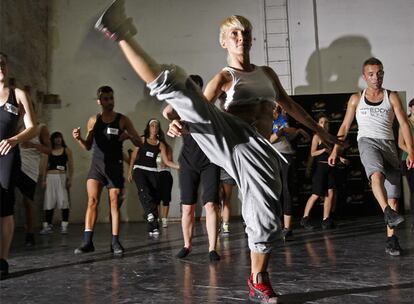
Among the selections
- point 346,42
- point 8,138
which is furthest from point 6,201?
point 346,42

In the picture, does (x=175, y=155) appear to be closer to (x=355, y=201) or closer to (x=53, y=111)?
(x=53, y=111)

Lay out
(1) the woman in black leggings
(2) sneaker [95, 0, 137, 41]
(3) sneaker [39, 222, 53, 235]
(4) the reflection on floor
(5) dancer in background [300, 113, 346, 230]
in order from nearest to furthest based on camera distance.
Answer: (2) sneaker [95, 0, 137, 41]
(4) the reflection on floor
(1) the woman in black leggings
(5) dancer in background [300, 113, 346, 230]
(3) sneaker [39, 222, 53, 235]

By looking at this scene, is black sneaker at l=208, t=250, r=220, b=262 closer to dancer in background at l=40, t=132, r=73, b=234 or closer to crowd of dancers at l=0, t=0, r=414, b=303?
crowd of dancers at l=0, t=0, r=414, b=303

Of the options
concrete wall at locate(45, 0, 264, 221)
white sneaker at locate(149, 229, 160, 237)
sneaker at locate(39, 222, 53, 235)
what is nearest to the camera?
white sneaker at locate(149, 229, 160, 237)

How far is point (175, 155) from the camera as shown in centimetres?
773

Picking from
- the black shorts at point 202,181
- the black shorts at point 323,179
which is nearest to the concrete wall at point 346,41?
the black shorts at point 323,179

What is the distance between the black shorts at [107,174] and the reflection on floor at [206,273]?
0.63 m

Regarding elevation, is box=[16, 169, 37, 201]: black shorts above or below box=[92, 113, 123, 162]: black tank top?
below

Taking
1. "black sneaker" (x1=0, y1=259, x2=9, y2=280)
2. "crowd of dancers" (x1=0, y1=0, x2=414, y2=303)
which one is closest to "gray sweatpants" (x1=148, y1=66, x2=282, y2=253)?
"crowd of dancers" (x1=0, y1=0, x2=414, y2=303)

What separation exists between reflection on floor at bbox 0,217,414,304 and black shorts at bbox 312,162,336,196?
1.02 m

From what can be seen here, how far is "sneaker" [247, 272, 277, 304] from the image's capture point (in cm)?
205

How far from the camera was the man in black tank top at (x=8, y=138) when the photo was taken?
2.91m

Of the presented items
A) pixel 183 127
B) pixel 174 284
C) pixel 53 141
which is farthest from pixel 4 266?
pixel 53 141

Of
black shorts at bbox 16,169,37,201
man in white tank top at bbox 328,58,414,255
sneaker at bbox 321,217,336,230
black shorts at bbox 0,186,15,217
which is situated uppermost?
man in white tank top at bbox 328,58,414,255
